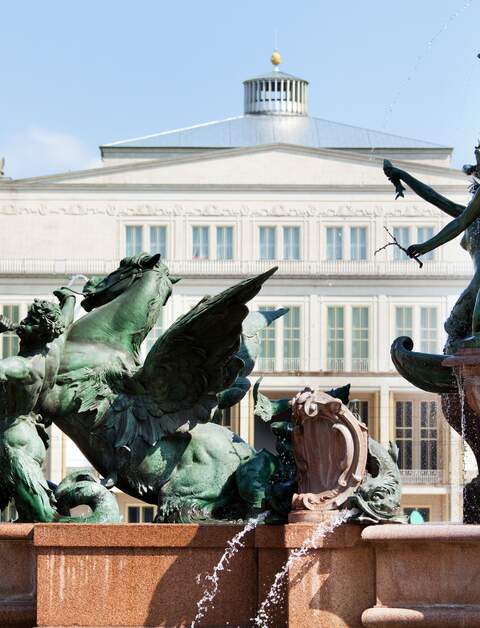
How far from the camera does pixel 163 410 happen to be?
11.8 meters

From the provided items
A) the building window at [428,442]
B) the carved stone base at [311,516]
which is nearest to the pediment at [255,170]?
the building window at [428,442]

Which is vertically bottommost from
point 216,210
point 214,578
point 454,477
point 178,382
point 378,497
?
point 454,477

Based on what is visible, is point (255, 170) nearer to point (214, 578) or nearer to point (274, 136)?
point (274, 136)

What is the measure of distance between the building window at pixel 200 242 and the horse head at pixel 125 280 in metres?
54.2

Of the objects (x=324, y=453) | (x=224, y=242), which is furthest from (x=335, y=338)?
(x=324, y=453)

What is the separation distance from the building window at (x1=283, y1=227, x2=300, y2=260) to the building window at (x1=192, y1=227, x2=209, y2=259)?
2.76 metres

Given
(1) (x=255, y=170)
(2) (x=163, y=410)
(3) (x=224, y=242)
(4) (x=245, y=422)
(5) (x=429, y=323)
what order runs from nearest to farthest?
(2) (x=163, y=410) → (4) (x=245, y=422) → (5) (x=429, y=323) → (3) (x=224, y=242) → (1) (x=255, y=170)

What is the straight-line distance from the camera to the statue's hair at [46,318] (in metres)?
11.6

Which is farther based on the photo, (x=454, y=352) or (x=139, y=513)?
(x=139, y=513)

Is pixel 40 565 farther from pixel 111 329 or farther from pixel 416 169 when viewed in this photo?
pixel 416 169

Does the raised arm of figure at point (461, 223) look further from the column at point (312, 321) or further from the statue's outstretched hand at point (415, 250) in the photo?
the column at point (312, 321)

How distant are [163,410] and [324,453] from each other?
174 centimetres

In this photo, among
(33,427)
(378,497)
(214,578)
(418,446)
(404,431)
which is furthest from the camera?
(404,431)

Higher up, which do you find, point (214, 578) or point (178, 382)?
point (178, 382)
